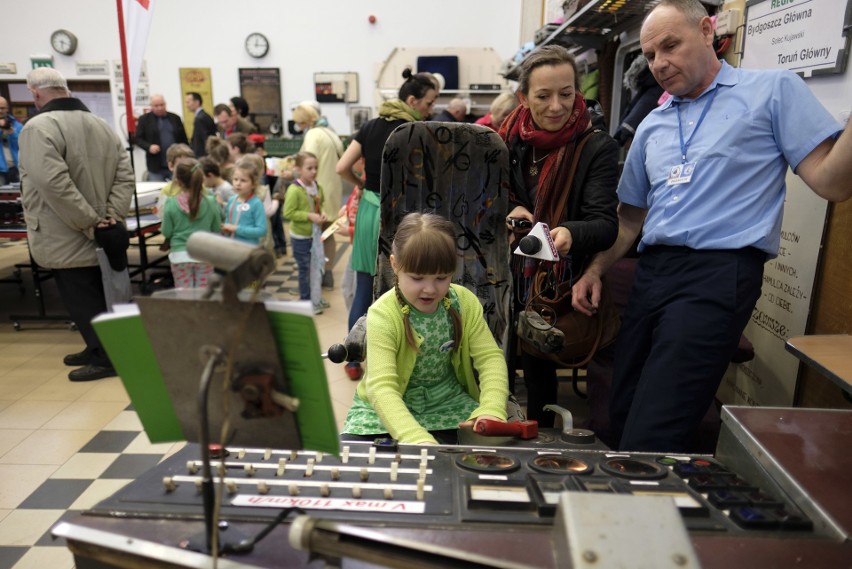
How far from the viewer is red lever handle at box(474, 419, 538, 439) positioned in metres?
1.41

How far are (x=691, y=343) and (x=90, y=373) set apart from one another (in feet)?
11.0

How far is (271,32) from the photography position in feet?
31.7

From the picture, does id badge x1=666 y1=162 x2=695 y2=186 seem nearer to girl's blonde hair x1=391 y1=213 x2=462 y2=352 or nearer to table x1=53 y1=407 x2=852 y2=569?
girl's blonde hair x1=391 y1=213 x2=462 y2=352

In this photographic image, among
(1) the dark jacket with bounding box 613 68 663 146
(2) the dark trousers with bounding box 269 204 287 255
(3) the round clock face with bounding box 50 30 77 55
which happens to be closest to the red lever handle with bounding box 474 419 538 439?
(1) the dark jacket with bounding box 613 68 663 146

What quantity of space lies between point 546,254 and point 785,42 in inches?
57.4

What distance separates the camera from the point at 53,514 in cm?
231

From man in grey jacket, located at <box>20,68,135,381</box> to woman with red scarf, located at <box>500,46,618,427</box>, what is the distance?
253 centimetres

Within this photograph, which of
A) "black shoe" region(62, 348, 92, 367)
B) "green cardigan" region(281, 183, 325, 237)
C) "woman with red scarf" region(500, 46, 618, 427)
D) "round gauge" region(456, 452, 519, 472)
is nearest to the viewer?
"round gauge" region(456, 452, 519, 472)

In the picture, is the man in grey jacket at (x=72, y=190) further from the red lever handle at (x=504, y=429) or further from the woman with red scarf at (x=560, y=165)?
the red lever handle at (x=504, y=429)

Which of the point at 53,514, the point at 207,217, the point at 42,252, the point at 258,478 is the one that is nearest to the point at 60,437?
the point at 53,514

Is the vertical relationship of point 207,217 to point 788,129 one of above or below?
below

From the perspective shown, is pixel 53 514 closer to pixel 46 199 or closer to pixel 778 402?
pixel 46 199

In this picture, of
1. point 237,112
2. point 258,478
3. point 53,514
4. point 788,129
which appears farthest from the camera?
point 237,112

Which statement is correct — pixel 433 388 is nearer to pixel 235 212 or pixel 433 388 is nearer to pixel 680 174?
pixel 680 174
